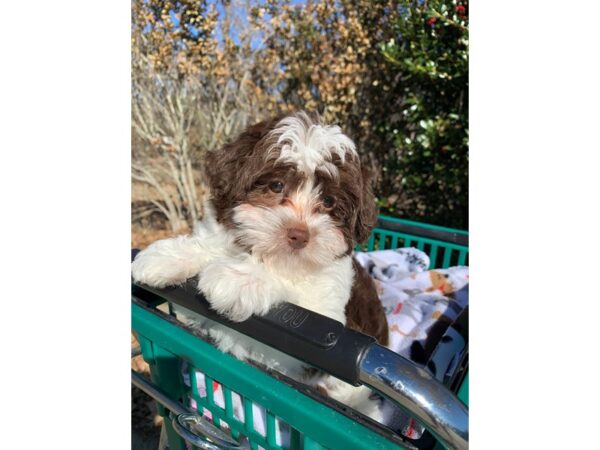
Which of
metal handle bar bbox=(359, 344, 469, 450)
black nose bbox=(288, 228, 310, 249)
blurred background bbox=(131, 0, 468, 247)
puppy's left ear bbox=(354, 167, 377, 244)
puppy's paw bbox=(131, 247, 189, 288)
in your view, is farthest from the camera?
blurred background bbox=(131, 0, 468, 247)

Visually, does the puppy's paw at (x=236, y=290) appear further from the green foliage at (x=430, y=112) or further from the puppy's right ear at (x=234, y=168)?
the green foliage at (x=430, y=112)

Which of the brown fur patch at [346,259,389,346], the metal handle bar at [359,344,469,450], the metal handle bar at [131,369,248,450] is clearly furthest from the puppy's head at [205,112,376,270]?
the metal handle bar at [359,344,469,450]

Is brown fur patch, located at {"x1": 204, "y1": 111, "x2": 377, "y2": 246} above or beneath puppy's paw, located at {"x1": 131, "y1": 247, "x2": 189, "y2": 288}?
above

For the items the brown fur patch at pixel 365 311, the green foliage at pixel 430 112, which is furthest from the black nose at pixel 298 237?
the green foliage at pixel 430 112

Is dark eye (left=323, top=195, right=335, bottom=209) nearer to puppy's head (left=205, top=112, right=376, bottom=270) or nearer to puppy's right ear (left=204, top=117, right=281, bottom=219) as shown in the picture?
puppy's head (left=205, top=112, right=376, bottom=270)

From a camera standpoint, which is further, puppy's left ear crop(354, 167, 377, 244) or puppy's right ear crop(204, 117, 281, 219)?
puppy's left ear crop(354, 167, 377, 244)

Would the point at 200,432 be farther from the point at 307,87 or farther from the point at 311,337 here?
the point at 307,87
